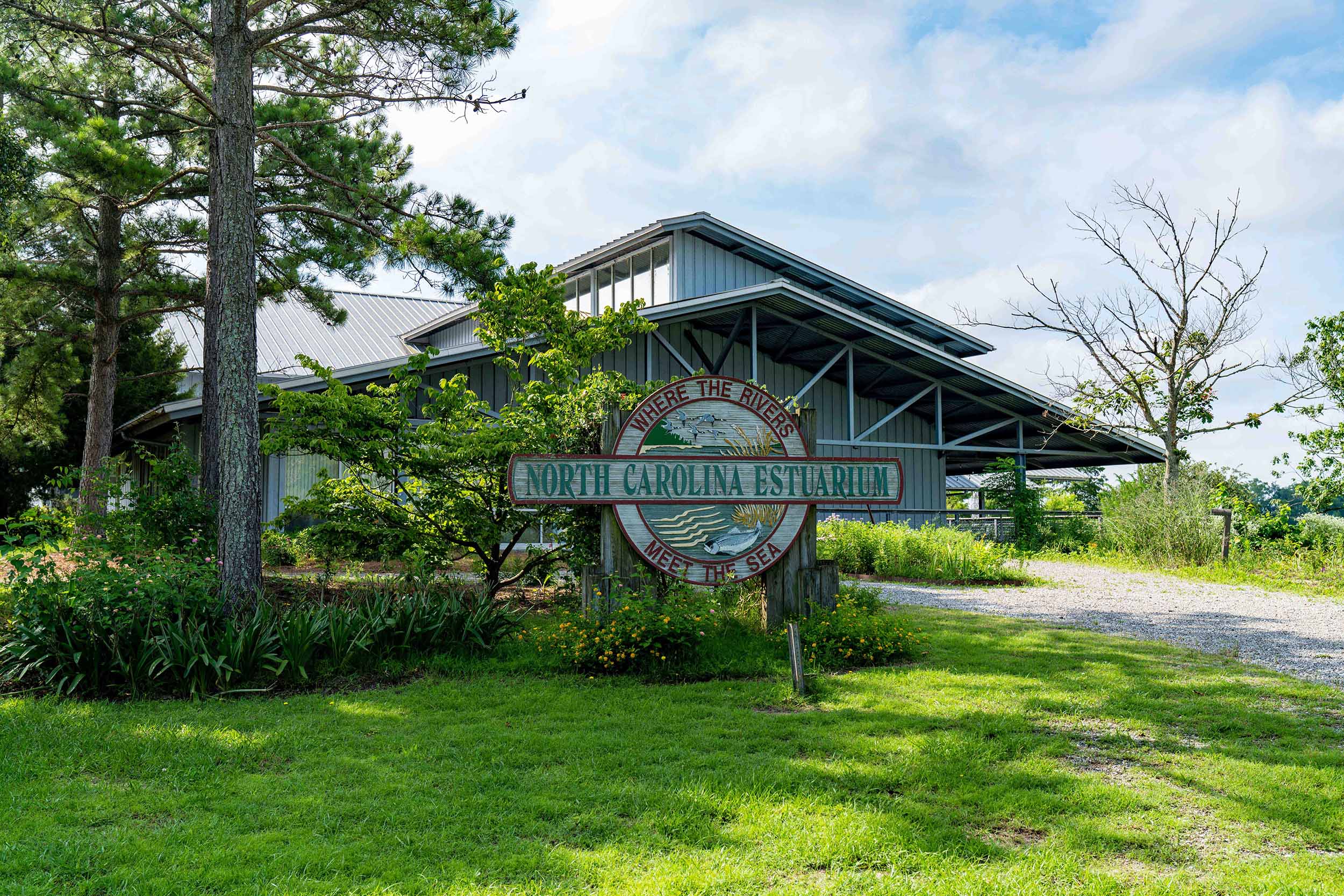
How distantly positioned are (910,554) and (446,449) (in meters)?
8.19

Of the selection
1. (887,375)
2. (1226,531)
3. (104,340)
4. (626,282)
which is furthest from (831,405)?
(104,340)

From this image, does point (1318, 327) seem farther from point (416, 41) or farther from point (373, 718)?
point (373, 718)

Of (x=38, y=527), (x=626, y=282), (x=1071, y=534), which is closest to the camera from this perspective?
(x=38, y=527)

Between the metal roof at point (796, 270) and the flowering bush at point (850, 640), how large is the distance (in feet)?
41.2

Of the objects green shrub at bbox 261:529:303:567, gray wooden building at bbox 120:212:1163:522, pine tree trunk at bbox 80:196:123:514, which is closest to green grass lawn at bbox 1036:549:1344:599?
gray wooden building at bbox 120:212:1163:522

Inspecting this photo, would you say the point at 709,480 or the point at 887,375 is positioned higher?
the point at 887,375

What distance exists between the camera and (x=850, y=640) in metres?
7.04

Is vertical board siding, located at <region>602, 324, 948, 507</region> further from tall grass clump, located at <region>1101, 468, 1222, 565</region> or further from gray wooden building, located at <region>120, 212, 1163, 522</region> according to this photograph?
tall grass clump, located at <region>1101, 468, 1222, 565</region>

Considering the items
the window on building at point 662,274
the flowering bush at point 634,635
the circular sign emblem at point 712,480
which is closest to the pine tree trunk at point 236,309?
the flowering bush at point 634,635

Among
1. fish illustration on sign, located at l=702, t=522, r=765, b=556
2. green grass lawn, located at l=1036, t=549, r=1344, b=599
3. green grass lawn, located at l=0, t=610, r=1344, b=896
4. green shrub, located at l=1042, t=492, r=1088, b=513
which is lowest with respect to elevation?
green grass lawn, located at l=0, t=610, r=1344, b=896

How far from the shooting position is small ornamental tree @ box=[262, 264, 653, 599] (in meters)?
8.02

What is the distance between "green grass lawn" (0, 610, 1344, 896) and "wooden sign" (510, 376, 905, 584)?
4.28ft

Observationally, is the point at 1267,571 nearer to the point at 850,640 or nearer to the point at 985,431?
the point at 985,431

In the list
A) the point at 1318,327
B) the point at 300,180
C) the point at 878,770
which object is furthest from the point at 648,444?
the point at 1318,327
